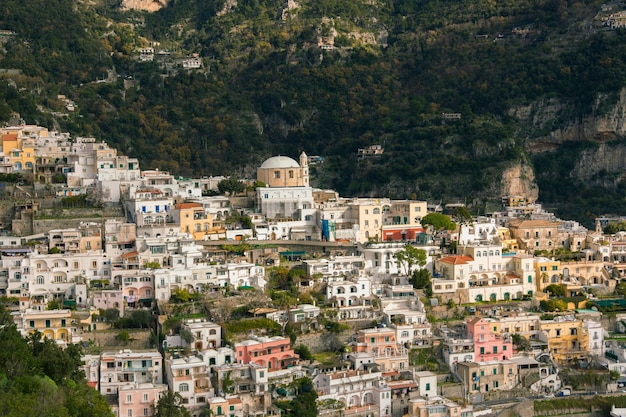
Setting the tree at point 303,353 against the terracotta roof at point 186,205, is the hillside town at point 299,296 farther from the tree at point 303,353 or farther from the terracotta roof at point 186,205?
the terracotta roof at point 186,205

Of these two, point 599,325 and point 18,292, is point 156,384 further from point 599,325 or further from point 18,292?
point 599,325

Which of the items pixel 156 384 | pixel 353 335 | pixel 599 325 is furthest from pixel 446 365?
pixel 156 384

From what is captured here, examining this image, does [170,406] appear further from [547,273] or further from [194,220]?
[547,273]

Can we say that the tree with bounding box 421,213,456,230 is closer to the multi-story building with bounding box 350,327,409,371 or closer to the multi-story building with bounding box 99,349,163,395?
the multi-story building with bounding box 350,327,409,371

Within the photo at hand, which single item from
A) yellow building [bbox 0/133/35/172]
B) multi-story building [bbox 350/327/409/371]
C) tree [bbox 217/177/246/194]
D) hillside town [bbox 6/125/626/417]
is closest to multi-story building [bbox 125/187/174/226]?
hillside town [bbox 6/125/626/417]

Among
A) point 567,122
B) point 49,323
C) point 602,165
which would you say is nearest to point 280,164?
point 49,323

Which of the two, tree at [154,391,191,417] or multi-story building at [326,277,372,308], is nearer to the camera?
tree at [154,391,191,417]
